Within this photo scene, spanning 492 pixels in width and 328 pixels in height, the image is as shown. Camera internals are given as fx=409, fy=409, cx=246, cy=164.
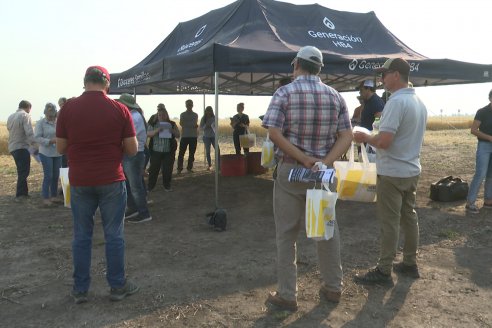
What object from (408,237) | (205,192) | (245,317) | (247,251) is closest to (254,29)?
(205,192)

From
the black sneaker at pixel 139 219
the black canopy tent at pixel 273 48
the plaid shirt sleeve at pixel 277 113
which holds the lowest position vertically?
the black sneaker at pixel 139 219

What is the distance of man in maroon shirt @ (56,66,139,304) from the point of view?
115 inches

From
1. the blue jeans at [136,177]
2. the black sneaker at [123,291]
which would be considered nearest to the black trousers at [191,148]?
the blue jeans at [136,177]

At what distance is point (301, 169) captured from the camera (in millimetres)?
2775

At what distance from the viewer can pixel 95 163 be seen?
2.97 meters

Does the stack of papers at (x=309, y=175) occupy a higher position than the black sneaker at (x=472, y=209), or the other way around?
the stack of papers at (x=309, y=175)

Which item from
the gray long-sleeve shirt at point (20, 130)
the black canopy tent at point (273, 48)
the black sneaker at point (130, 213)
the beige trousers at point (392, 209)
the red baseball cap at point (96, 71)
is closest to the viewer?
the red baseball cap at point (96, 71)

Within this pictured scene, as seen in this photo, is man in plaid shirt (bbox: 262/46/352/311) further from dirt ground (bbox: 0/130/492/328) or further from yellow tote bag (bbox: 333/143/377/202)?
yellow tote bag (bbox: 333/143/377/202)

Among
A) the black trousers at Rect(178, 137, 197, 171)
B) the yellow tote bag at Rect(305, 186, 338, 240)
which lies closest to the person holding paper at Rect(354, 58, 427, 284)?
the yellow tote bag at Rect(305, 186, 338, 240)

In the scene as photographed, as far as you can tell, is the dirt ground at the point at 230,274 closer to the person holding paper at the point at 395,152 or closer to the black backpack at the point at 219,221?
the black backpack at the point at 219,221

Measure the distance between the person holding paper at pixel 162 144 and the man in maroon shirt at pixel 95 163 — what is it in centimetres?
401

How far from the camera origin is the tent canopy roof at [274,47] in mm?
5266

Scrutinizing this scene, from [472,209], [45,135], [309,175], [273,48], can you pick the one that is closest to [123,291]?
[309,175]

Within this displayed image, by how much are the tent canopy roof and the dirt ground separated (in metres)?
2.08
